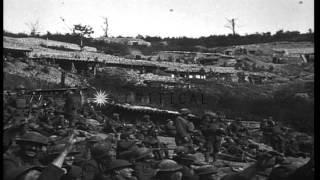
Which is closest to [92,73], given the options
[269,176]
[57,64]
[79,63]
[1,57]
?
[79,63]

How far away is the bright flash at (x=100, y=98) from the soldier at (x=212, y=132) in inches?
56.6

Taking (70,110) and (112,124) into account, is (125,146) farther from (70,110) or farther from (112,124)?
(70,110)

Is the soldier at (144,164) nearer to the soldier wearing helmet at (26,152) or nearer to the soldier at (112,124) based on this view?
the soldier at (112,124)

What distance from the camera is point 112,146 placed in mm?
4793

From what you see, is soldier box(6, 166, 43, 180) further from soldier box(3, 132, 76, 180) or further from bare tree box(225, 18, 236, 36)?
bare tree box(225, 18, 236, 36)

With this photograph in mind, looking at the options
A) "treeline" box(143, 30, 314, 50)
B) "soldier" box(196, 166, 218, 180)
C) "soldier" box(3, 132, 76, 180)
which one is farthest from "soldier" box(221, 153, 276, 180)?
"soldier" box(3, 132, 76, 180)

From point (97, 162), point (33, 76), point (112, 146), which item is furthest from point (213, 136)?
point (33, 76)

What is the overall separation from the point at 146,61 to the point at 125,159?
188 cm

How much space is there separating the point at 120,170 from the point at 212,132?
1.45 metres

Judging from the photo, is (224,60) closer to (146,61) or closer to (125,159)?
(146,61)

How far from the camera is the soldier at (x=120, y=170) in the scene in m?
4.38

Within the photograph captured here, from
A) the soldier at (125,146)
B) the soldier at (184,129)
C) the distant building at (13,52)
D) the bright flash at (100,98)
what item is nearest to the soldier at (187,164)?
the soldier at (184,129)

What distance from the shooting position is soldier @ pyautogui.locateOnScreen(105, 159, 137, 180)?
438cm

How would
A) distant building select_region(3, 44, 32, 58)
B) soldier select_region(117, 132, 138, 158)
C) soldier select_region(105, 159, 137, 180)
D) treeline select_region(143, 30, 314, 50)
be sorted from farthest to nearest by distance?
1. treeline select_region(143, 30, 314, 50)
2. distant building select_region(3, 44, 32, 58)
3. soldier select_region(117, 132, 138, 158)
4. soldier select_region(105, 159, 137, 180)
